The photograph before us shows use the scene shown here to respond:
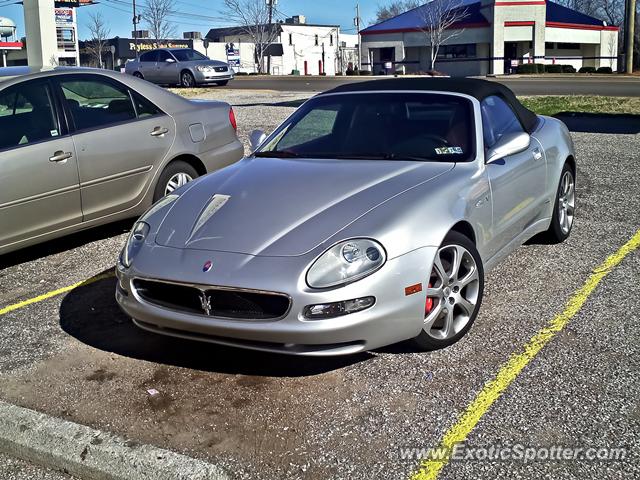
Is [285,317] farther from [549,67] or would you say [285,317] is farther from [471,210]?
[549,67]

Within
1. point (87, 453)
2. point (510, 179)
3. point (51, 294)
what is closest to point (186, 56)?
point (51, 294)

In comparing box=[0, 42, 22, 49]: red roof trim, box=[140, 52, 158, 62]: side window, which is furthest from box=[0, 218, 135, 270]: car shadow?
box=[0, 42, 22, 49]: red roof trim

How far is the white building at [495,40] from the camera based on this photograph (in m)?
55.5

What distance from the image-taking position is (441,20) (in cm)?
5662

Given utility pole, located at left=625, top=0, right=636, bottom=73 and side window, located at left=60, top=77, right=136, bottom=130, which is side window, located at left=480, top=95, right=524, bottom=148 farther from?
utility pole, located at left=625, top=0, right=636, bottom=73

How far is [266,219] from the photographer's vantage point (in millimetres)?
4242

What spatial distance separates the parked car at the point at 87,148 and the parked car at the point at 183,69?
900 inches

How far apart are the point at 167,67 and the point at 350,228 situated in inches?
1094

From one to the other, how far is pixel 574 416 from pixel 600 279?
7.13 ft

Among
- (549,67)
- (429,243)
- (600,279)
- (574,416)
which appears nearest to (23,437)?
(429,243)

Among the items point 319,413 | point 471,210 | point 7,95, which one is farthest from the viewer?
point 7,95

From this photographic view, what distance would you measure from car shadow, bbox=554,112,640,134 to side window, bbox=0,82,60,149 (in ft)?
32.0

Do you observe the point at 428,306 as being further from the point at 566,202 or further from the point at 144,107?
the point at 144,107

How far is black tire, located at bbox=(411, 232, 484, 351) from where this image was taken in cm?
419
